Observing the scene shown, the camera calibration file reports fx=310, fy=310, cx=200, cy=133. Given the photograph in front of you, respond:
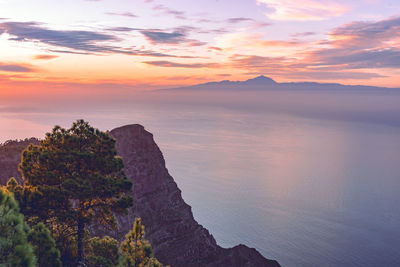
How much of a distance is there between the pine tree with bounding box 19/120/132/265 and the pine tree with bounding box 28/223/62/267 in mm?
Result: 2108

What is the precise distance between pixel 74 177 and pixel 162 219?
44174mm

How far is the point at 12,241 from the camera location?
16.6 m

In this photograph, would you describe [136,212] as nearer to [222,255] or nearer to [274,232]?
[222,255]

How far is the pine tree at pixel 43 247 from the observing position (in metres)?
19.9

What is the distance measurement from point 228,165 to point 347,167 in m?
72.8

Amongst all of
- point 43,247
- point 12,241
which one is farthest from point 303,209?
point 12,241

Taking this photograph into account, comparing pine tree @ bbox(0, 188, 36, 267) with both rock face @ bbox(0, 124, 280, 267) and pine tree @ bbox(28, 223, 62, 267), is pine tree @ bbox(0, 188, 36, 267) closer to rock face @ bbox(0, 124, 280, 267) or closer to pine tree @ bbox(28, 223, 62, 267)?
pine tree @ bbox(28, 223, 62, 267)

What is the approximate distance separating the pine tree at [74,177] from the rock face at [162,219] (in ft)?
99.9

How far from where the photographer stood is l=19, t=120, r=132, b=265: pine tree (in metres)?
21.8

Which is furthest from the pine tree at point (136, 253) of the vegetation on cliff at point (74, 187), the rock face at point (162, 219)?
the rock face at point (162, 219)

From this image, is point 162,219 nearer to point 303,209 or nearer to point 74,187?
point 74,187

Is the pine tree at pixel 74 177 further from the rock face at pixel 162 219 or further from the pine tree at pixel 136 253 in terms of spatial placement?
the rock face at pixel 162 219

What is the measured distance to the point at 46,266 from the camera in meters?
20.1

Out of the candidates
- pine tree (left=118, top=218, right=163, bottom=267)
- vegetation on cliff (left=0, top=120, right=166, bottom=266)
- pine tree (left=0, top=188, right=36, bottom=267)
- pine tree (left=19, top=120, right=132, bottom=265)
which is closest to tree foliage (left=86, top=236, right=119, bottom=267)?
vegetation on cliff (left=0, top=120, right=166, bottom=266)
